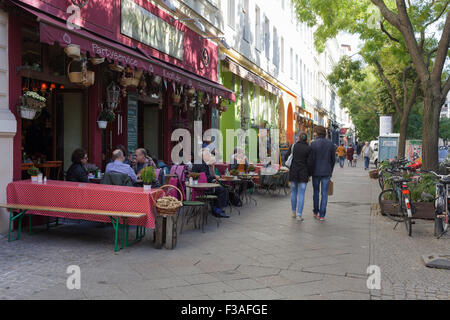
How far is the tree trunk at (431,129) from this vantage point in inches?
428

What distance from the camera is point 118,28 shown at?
10.4 metres

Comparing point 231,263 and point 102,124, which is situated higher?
point 102,124

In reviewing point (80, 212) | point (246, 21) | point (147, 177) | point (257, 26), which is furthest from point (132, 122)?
point (257, 26)

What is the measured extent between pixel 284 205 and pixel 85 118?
5.36 metres

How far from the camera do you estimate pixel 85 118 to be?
9984 mm

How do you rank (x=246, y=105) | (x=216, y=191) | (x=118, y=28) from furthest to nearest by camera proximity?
(x=246, y=105) → (x=118, y=28) → (x=216, y=191)

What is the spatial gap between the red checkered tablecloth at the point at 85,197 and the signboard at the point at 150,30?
465 centimetres

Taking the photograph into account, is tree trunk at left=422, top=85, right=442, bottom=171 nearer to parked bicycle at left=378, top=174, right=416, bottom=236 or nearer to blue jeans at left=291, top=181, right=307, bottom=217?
parked bicycle at left=378, top=174, right=416, bottom=236

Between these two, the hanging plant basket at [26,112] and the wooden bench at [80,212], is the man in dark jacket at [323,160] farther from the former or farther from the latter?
the hanging plant basket at [26,112]

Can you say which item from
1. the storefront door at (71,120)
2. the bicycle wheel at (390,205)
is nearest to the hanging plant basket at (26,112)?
the storefront door at (71,120)

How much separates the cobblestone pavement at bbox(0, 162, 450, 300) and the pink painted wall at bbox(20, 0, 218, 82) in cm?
380

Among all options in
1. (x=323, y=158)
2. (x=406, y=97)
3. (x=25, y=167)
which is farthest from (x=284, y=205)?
(x=406, y=97)

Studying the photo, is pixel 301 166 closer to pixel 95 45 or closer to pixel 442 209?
pixel 442 209

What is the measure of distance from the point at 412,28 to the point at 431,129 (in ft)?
7.72
